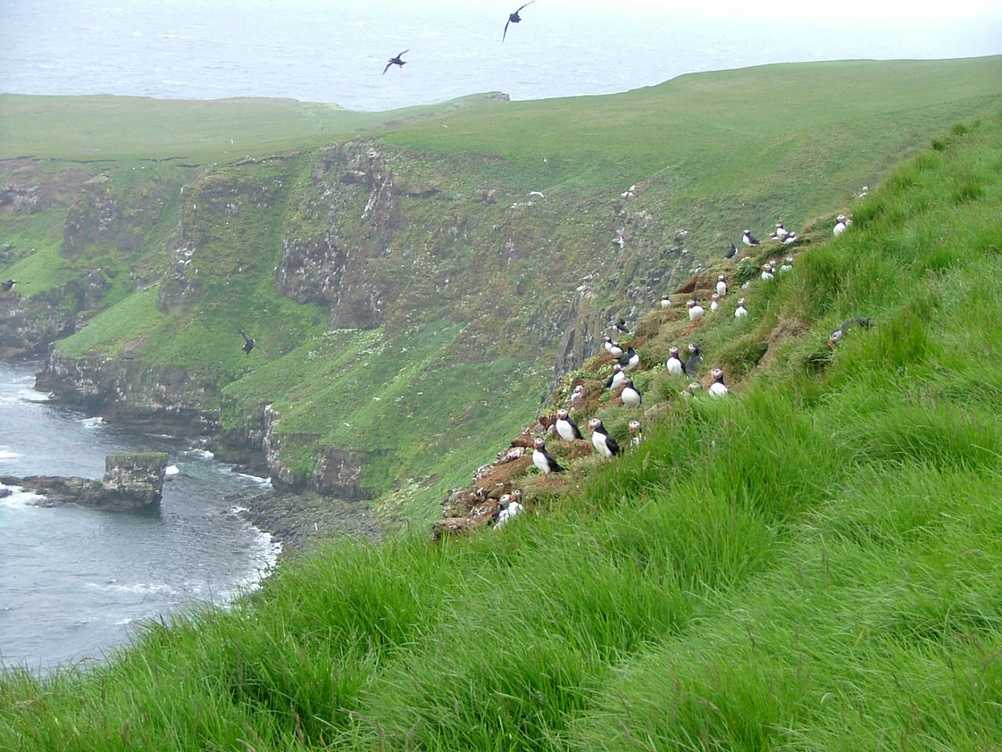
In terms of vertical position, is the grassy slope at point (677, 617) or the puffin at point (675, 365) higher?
the grassy slope at point (677, 617)

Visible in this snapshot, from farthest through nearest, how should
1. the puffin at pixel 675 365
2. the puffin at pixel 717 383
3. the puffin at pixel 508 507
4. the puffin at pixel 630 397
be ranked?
1. the puffin at pixel 675 365
2. the puffin at pixel 630 397
3. the puffin at pixel 717 383
4. the puffin at pixel 508 507

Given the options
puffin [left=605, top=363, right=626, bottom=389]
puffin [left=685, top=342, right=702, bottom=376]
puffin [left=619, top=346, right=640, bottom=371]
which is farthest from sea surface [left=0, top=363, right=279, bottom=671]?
puffin [left=685, top=342, right=702, bottom=376]

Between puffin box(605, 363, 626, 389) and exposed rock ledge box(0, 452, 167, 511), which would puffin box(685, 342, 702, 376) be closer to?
puffin box(605, 363, 626, 389)

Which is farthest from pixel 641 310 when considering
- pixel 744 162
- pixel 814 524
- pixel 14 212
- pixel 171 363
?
pixel 14 212

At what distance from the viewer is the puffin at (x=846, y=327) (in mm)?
10453

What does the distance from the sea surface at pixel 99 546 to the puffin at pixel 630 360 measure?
80.1 feet

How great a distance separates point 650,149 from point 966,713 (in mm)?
91323

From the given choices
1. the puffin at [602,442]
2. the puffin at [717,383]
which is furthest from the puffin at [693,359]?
the puffin at [602,442]

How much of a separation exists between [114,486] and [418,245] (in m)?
35.7

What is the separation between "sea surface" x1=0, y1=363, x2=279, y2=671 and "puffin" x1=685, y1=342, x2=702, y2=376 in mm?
27196

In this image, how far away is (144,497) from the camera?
74.3m

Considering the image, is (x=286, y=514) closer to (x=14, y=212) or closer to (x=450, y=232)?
(x=450, y=232)

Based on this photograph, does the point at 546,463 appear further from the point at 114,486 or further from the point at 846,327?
the point at 114,486

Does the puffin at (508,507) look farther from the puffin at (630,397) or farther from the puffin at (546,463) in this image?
the puffin at (630,397)
